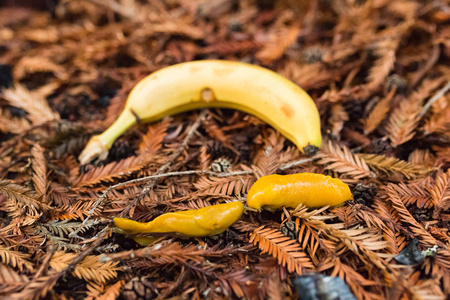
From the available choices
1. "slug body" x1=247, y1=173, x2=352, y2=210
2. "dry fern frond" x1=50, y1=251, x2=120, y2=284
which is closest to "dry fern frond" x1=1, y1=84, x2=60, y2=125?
"dry fern frond" x1=50, y1=251, x2=120, y2=284

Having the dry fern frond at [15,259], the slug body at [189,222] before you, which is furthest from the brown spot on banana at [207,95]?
the dry fern frond at [15,259]

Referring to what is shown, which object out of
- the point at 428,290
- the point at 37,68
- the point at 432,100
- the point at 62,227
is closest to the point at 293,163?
the point at 428,290

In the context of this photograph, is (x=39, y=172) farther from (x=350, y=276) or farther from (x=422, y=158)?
(x=422, y=158)

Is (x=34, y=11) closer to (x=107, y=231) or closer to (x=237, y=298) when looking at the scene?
(x=107, y=231)

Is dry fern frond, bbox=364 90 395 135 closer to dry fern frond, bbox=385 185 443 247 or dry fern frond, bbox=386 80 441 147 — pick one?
dry fern frond, bbox=386 80 441 147

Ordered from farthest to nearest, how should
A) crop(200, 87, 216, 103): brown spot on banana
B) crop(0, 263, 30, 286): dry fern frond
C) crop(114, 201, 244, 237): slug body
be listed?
crop(200, 87, 216, 103): brown spot on banana < crop(114, 201, 244, 237): slug body < crop(0, 263, 30, 286): dry fern frond

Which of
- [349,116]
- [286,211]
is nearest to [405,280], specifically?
[286,211]
